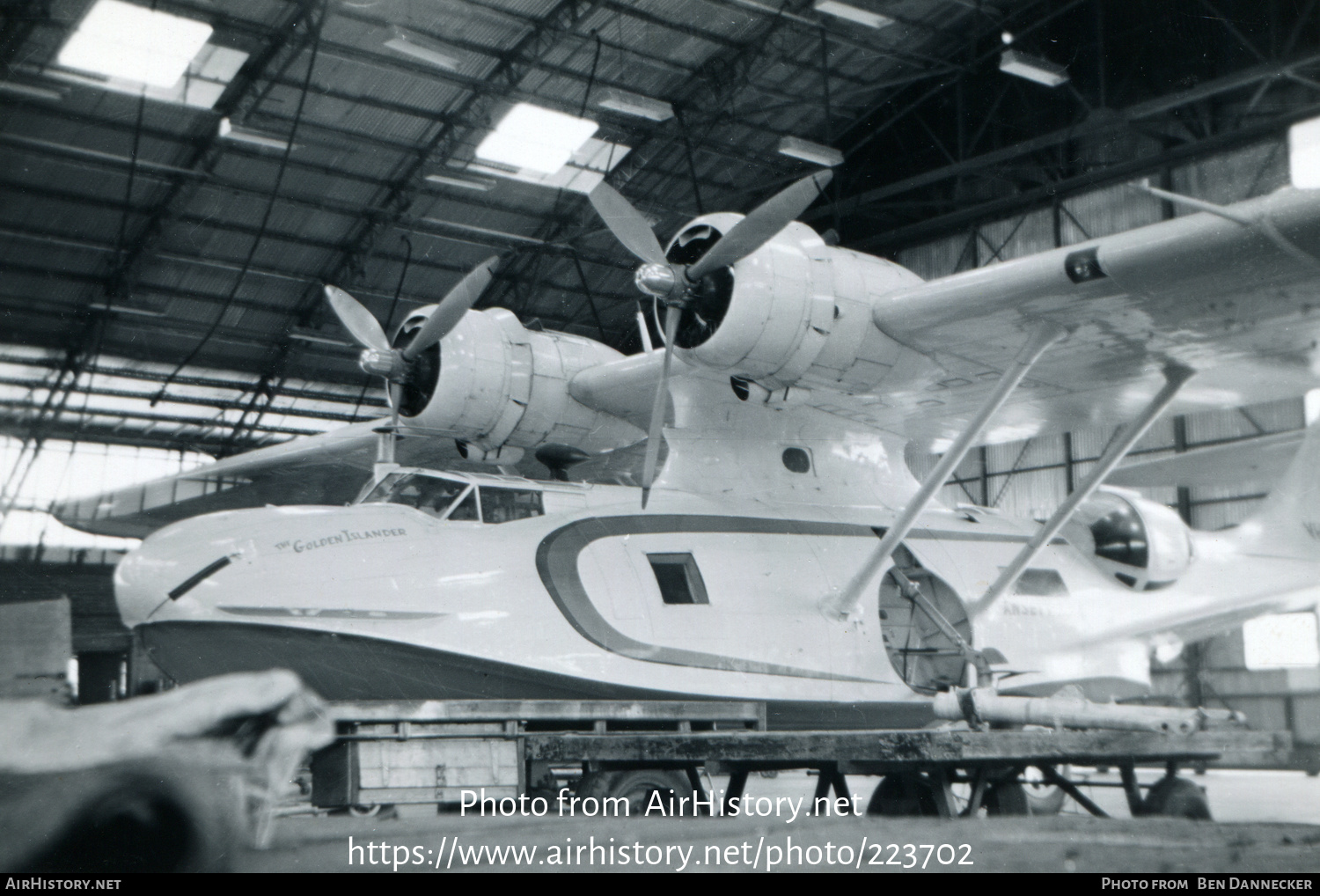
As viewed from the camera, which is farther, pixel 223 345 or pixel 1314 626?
pixel 223 345

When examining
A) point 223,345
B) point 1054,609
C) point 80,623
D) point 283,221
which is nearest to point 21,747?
point 80,623

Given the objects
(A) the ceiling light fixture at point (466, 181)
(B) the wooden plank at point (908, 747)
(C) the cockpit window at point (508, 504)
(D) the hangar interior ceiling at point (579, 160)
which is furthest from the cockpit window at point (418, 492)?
(A) the ceiling light fixture at point (466, 181)

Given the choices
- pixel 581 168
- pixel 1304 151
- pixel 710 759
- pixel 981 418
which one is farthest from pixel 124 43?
pixel 1304 151

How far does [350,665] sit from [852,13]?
574 inches

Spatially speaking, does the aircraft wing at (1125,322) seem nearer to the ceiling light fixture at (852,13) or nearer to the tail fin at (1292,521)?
the tail fin at (1292,521)

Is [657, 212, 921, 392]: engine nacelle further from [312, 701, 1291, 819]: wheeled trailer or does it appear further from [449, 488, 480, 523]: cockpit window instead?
[312, 701, 1291, 819]: wheeled trailer

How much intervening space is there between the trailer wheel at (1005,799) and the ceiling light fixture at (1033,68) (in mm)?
14487

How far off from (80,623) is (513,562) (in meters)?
2.86

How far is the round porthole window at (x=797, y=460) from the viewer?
1038cm

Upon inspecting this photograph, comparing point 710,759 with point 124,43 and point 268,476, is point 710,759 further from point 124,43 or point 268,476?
point 124,43

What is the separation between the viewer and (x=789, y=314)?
865 centimetres

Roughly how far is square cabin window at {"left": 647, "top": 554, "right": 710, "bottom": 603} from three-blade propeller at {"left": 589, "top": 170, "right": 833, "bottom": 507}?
562 millimetres

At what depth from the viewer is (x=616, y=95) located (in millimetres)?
18172

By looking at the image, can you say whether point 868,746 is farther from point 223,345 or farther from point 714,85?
point 223,345
